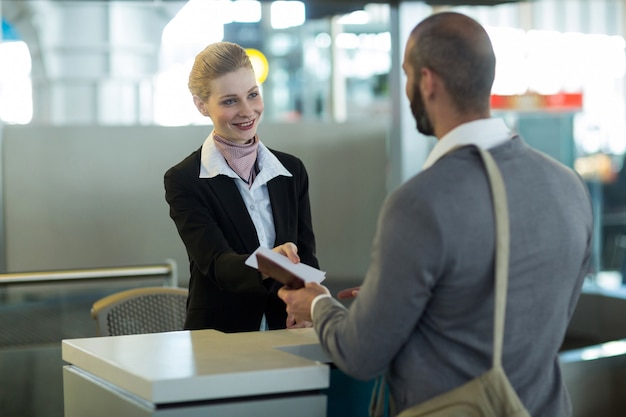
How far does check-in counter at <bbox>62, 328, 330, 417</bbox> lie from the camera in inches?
73.1

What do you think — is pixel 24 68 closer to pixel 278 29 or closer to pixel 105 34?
pixel 105 34

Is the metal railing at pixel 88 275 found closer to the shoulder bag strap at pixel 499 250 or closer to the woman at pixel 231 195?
the woman at pixel 231 195

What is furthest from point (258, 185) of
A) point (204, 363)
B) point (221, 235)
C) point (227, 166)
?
point (204, 363)

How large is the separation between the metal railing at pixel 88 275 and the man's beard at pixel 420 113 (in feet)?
7.79

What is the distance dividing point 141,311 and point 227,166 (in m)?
0.90

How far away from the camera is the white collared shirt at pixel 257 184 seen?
2670mm

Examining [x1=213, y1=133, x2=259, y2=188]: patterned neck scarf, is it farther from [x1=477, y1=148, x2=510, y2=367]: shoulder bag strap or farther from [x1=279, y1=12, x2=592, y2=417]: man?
[x1=477, y1=148, x2=510, y2=367]: shoulder bag strap

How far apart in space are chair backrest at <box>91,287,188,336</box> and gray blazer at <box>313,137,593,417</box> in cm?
148

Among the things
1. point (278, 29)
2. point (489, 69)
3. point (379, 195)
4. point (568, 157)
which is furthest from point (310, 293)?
point (278, 29)

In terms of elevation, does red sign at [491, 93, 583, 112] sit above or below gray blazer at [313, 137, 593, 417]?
above

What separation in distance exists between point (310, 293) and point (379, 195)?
3446 mm

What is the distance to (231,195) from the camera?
104 inches

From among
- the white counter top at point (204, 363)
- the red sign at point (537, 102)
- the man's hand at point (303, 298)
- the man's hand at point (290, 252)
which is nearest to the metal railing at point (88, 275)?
the white counter top at point (204, 363)

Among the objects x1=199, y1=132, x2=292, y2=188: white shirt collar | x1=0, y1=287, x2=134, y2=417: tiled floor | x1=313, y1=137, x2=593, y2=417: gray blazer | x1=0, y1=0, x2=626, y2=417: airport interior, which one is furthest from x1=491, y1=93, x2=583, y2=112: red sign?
x1=313, y1=137, x2=593, y2=417: gray blazer
